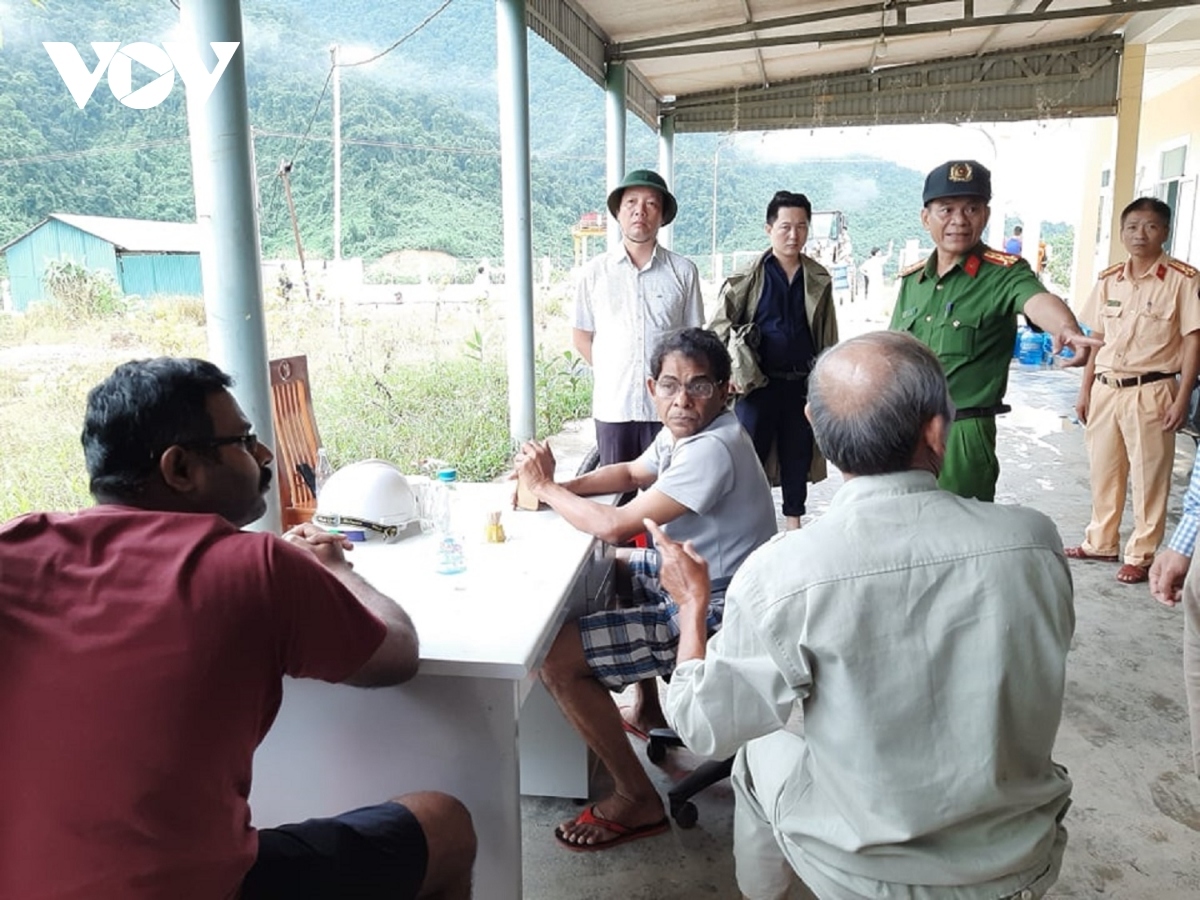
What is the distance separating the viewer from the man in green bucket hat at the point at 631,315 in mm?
3369

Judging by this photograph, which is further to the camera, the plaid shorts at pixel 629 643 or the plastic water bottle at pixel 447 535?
the plaid shorts at pixel 629 643

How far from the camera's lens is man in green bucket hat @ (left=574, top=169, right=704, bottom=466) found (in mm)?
3369

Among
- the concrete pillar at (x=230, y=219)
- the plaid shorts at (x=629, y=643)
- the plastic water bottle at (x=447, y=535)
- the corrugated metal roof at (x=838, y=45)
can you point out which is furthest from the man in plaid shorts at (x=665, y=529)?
the corrugated metal roof at (x=838, y=45)

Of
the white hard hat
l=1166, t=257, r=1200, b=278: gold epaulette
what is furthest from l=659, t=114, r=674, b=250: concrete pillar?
the white hard hat

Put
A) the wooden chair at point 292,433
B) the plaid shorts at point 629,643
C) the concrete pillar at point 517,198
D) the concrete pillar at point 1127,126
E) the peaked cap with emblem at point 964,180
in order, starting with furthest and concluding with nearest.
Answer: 1. the concrete pillar at point 1127,126
2. the concrete pillar at point 517,198
3. the peaked cap with emblem at point 964,180
4. the wooden chair at point 292,433
5. the plaid shorts at point 629,643

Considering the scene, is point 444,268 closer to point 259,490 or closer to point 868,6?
point 868,6

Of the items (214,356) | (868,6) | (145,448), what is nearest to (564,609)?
(145,448)

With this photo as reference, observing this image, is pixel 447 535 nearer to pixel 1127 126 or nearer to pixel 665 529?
pixel 665 529

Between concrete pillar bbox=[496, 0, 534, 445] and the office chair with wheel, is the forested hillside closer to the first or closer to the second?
concrete pillar bbox=[496, 0, 534, 445]

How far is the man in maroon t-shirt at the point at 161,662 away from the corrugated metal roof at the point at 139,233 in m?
2.74

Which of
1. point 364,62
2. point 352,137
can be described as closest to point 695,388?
point 364,62

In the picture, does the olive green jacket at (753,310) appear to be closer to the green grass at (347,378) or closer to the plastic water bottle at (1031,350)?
the green grass at (347,378)

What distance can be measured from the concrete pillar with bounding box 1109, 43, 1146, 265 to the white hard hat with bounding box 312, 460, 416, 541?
8081 millimetres

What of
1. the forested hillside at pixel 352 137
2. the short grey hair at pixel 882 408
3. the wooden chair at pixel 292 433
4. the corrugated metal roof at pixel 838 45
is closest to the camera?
the short grey hair at pixel 882 408
